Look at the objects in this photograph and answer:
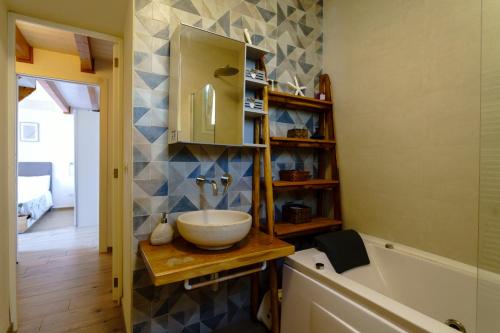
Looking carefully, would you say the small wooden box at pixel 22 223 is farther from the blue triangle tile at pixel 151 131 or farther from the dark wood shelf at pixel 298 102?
the dark wood shelf at pixel 298 102

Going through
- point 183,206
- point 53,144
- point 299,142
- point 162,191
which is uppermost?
point 53,144

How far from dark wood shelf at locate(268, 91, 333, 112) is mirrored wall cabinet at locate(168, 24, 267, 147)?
5.0 inches

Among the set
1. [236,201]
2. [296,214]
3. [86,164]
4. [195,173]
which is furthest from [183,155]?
[86,164]

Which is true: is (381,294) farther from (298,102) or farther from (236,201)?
(298,102)

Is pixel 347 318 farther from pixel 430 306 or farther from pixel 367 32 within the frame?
pixel 367 32

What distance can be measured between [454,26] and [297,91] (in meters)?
1.00

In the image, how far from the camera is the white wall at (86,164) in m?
4.10

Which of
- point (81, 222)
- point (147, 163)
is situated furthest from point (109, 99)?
point (81, 222)

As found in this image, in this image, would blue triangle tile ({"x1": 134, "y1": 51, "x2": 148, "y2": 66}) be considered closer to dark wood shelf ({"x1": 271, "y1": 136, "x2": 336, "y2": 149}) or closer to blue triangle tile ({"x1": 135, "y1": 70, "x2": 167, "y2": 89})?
blue triangle tile ({"x1": 135, "y1": 70, "x2": 167, "y2": 89})

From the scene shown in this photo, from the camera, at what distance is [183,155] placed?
155 cm

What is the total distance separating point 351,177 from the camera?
1949 millimetres

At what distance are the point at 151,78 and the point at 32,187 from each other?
5.00 m

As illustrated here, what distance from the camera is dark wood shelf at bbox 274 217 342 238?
1698mm

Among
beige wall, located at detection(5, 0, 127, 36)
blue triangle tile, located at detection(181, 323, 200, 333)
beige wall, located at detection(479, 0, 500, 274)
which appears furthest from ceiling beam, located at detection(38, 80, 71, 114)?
beige wall, located at detection(479, 0, 500, 274)
